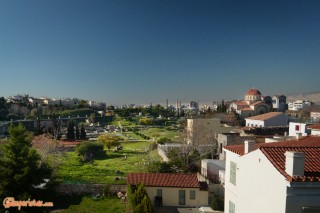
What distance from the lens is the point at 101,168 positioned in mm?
39719

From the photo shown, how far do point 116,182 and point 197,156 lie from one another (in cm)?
1038

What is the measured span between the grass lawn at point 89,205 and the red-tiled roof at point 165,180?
2.23m

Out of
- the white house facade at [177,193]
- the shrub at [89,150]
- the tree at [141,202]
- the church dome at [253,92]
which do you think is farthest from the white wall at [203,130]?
the church dome at [253,92]

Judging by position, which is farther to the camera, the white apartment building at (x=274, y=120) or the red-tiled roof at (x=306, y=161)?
the white apartment building at (x=274, y=120)

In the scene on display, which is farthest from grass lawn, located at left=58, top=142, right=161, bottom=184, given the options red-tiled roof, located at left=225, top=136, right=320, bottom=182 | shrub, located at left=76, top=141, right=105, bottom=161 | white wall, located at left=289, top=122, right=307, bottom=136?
red-tiled roof, located at left=225, top=136, right=320, bottom=182

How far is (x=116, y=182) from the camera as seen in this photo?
30.6m

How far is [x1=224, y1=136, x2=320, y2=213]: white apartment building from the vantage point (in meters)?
10.3

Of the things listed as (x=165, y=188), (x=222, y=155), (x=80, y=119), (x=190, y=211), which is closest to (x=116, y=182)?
(x=165, y=188)

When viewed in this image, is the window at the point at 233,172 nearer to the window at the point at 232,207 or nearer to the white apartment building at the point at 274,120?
the window at the point at 232,207

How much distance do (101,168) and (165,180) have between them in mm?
15578

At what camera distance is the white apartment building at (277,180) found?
33.9 feet

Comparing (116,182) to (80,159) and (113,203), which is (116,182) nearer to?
(113,203)

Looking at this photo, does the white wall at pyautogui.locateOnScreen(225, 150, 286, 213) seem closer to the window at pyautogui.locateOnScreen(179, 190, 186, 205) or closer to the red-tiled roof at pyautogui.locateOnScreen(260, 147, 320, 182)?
the red-tiled roof at pyautogui.locateOnScreen(260, 147, 320, 182)

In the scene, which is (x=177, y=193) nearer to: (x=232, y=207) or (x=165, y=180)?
(x=165, y=180)
